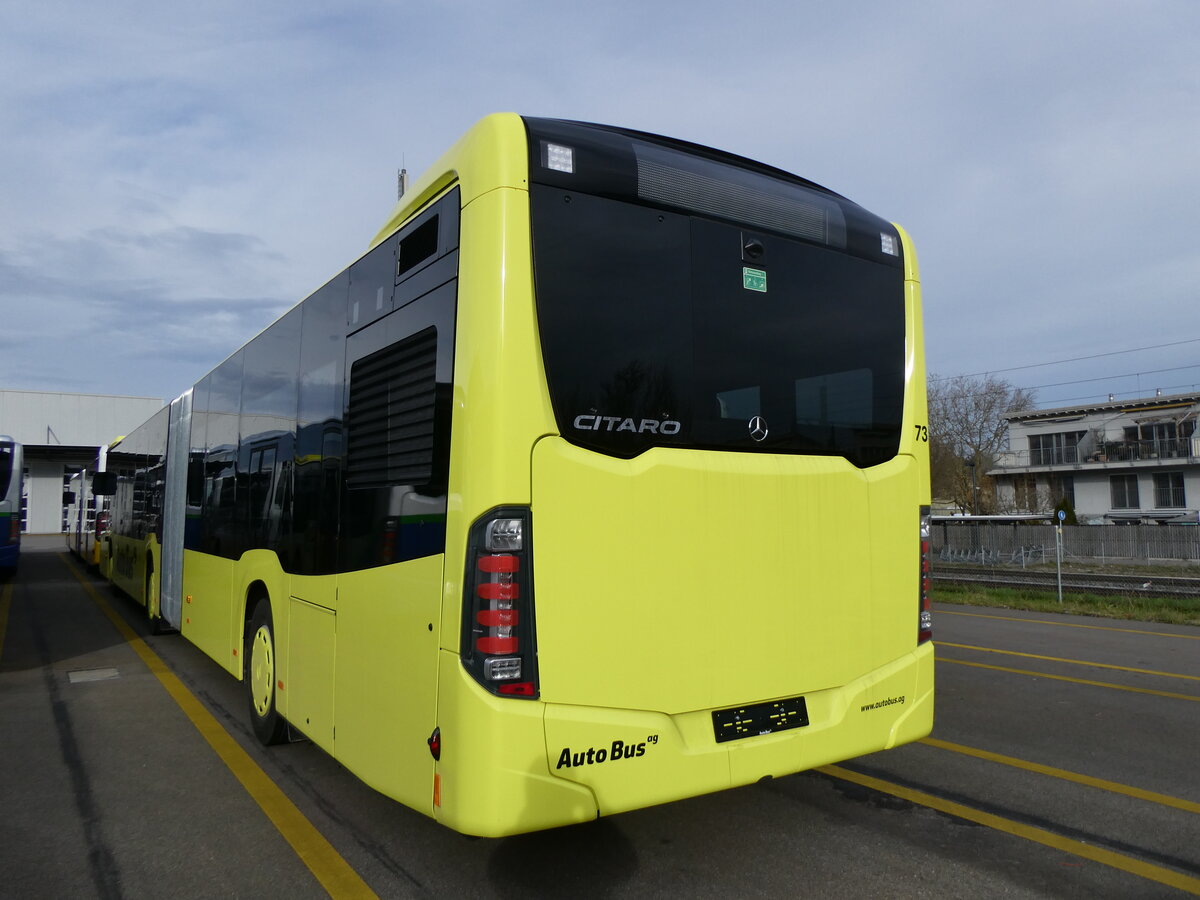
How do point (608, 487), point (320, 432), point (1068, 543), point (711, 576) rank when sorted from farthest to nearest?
point (1068, 543), point (320, 432), point (711, 576), point (608, 487)

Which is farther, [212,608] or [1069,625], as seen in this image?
[1069,625]

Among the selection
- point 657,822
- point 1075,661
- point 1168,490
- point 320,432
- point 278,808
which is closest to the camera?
point 657,822

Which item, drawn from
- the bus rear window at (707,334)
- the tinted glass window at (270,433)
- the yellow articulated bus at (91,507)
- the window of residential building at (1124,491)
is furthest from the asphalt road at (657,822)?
the window of residential building at (1124,491)

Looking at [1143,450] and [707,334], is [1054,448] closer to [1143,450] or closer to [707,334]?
[1143,450]

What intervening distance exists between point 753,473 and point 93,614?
43.0 ft

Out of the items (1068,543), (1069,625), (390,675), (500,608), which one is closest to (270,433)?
(390,675)

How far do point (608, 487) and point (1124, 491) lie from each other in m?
57.6

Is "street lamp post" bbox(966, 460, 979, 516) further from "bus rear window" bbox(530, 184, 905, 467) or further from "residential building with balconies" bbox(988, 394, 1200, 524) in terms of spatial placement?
"bus rear window" bbox(530, 184, 905, 467)

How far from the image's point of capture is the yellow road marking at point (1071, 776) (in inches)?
184

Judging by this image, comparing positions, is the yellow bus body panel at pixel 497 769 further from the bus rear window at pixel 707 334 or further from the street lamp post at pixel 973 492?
the street lamp post at pixel 973 492

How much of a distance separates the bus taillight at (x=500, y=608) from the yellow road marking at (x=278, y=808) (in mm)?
1303

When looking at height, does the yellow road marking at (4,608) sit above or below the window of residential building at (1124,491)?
below

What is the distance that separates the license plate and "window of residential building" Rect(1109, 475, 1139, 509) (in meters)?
56.0

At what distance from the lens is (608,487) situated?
3.30 metres
